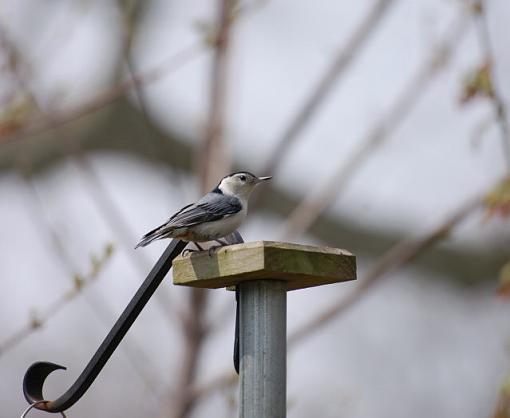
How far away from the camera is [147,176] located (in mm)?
6637

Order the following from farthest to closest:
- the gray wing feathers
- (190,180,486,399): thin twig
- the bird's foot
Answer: (190,180,486,399): thin twig, the gray wing feathers, the bird's foot

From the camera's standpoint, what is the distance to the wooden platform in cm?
216

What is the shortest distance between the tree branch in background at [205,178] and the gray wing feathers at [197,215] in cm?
204

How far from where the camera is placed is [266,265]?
7.04ft

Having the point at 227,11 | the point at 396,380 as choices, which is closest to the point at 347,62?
the point at 227,11

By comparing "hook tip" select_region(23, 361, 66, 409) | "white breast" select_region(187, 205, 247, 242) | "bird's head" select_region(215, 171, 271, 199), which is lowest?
"hook tip" select_region(23, 361, 66, 409)

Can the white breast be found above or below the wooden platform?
above

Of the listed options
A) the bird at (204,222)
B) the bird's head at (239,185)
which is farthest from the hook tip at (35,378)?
the bird's head at (239,185)

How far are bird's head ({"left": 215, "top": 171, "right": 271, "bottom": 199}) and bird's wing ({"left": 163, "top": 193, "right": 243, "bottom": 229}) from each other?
0.47 ft

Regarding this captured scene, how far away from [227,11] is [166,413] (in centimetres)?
182

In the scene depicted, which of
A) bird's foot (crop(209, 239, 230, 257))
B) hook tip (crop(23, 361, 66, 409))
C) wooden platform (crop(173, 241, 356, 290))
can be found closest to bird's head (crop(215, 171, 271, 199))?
bird's foot (crop(209, 239, 230, 257))

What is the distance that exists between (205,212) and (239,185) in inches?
12.7

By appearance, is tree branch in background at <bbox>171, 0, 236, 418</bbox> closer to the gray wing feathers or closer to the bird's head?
the bird's head

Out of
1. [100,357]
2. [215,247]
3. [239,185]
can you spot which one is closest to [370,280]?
[239,185]
